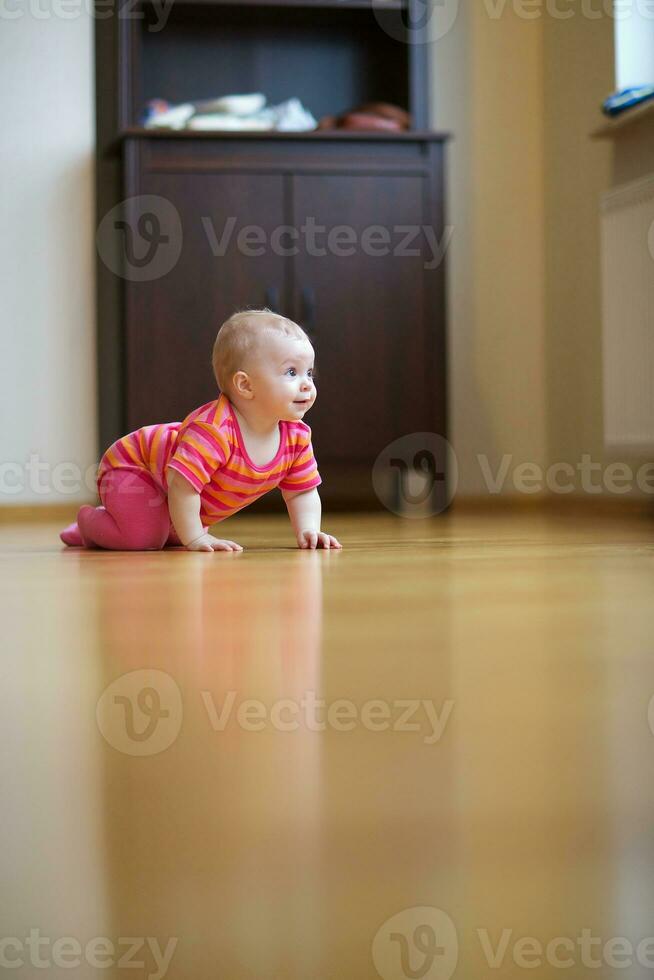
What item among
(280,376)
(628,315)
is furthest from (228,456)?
(628,315)

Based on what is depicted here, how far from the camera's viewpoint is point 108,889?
0.54m

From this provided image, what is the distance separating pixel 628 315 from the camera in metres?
3.41

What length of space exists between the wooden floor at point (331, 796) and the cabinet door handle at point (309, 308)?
8.53ft

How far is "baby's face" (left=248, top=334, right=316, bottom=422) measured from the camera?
6.65 ft

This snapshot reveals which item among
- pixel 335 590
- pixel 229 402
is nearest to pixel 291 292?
pixel 229 402

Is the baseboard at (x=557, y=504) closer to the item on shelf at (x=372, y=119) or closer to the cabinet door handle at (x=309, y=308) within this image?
the cabinet door handle at (x=309, y=308)

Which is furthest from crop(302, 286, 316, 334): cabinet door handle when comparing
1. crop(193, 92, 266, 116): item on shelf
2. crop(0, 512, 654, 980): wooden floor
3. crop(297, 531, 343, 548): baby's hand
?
crop(0, 512, 654, 980): wooden floor

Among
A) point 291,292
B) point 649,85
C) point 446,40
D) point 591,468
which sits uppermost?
point 446,40

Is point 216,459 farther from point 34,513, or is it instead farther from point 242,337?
point 34,513

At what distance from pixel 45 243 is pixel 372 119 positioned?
1087mm

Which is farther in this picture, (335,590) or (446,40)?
(446,40)

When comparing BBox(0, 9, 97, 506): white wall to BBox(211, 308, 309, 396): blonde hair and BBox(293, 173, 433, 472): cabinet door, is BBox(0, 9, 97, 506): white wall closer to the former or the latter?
BBox(293, 173, 433, 472): cabinet door

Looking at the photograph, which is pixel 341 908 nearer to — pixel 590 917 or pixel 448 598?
pixel 590 917

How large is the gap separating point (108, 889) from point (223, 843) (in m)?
0.06
